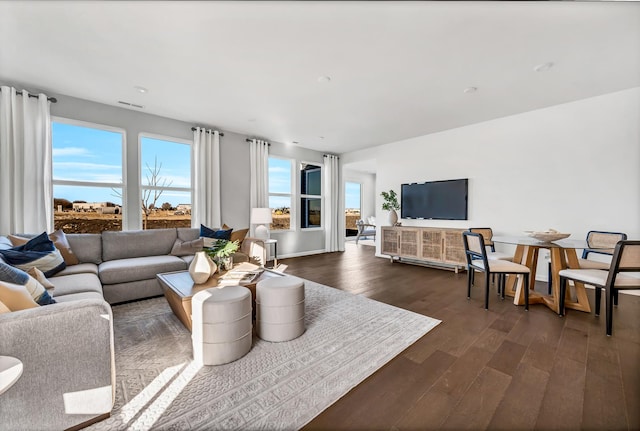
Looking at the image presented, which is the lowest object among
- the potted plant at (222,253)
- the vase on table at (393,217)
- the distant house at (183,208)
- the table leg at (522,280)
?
the table leg at (522,280)

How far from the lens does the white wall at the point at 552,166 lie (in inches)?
131

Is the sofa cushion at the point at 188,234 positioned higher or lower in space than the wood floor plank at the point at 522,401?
higher

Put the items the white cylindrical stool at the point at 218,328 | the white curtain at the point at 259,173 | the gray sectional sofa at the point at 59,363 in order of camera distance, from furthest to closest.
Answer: the white curtain at the point at 259,173 < the white cylindrical stool at the point at 218,328 < the gray sectional sofa at the point at 59,363

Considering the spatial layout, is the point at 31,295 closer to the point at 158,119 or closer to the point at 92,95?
the point at 92,95

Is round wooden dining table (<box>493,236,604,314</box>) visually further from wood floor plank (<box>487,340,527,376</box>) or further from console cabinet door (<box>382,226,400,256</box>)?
console cabinet door (<box>382,226,400,256</box>)

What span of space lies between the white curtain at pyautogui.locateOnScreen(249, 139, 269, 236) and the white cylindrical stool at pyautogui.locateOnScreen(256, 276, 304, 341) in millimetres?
3385

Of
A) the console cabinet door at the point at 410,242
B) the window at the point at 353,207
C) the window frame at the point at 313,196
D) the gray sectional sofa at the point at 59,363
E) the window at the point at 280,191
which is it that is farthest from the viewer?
the window at the point at 353,207

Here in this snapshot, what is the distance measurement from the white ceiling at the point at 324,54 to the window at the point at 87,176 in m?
0.52

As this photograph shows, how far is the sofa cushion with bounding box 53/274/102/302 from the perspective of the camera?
2193mm

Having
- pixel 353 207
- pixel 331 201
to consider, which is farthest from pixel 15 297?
pixel 353 207

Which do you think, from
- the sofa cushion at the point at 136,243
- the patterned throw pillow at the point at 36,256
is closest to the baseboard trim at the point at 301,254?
the sofa cushion at the point at 136,243

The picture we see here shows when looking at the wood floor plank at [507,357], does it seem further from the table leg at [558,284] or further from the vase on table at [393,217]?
the vase on table at [393,217]

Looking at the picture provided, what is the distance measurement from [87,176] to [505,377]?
5358 millimetres

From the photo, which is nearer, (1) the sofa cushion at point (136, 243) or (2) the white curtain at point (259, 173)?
(1) the sofa cushion at point (136, 243)
